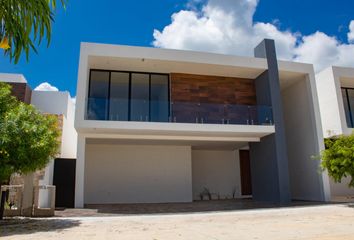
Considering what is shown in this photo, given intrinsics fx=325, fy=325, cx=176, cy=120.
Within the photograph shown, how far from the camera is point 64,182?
41.4ft

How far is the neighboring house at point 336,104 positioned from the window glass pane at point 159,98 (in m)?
8.03

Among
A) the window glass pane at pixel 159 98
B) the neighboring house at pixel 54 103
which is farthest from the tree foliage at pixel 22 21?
the neighboring house at pixel 54 103

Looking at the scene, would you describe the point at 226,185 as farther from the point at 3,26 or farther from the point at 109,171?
the point at 3,26

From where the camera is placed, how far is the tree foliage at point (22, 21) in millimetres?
3352

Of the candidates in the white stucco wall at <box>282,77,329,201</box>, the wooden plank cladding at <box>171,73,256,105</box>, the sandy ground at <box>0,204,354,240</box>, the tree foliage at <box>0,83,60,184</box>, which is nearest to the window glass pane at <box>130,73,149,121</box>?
the wooden plank cladding at <box>171,73,256,105</box>

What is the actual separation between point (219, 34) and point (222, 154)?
6.89 meters

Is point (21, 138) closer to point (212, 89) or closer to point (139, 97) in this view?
point (139, 97)

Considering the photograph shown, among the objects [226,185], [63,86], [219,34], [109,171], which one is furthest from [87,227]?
[63,86]

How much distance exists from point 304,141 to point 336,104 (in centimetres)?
252

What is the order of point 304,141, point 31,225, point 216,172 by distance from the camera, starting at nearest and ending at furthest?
point 31,225 → point 304,141 → point 216,172

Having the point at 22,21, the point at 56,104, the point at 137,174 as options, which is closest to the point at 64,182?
the point at 137,174

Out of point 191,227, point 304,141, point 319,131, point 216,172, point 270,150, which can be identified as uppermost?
point 319,131

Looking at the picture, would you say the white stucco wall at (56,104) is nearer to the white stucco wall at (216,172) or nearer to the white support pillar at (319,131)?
the white stucco wall at (216,172)

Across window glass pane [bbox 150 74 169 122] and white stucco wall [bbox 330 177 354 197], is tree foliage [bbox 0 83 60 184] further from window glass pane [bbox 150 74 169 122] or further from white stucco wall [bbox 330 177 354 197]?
white stucco wall [bbox 330 177 354 197]
